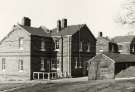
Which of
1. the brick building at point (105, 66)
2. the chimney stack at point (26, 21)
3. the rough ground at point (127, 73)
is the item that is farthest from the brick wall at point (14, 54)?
the rough ground at point (127, 73)

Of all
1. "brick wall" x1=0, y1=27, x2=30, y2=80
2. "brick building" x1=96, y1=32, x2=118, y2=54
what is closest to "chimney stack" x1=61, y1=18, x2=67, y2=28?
"brick wall" x1=0, y1=27, x2=30, y2=80

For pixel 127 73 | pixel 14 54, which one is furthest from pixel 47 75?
pixel 127 73

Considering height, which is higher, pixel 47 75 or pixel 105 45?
pixel 105 45

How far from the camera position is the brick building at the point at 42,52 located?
41781 mm

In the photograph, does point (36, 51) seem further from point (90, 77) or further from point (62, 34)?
point (90, 77)

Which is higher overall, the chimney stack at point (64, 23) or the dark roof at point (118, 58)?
the chimney stack at point (64, 23)

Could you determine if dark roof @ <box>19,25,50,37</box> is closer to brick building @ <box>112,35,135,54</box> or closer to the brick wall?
the brick wall

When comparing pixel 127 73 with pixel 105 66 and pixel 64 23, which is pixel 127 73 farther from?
pixel 64 23

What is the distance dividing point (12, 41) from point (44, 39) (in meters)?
5.65

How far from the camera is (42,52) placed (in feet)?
142

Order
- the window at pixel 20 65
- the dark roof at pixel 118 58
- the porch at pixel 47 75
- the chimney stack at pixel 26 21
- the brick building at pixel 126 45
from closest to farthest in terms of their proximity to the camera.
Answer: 1. the dark roof at pixel 118 58
2. the porch at pixel 47 75
3. the window at pixel 20 65
4. the chimney stack at pixel 26 21
5. the brick building at pixel 126 45

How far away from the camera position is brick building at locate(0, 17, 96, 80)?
41.8m

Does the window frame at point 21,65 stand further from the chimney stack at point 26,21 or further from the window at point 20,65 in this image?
the chimney stack at point 26,21

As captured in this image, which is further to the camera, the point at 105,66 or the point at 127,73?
the point at 105,66
